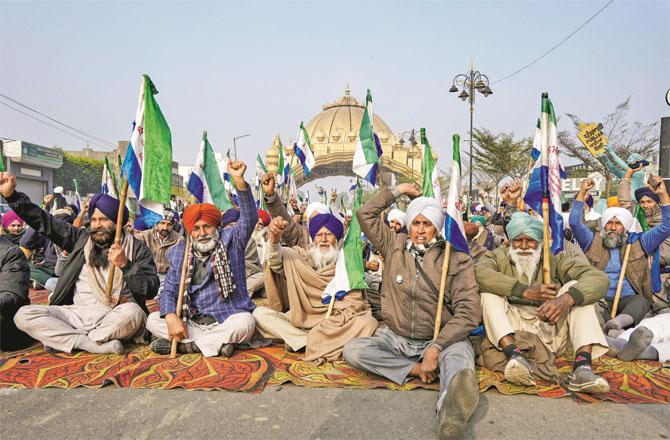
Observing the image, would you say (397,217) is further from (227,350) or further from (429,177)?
(227,350)

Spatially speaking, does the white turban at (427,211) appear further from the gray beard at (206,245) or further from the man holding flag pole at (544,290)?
the gray beard at (206,245)

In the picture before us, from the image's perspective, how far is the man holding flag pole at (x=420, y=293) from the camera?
340 centimetres

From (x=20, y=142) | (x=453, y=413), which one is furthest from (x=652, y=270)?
(x=20, y=142)

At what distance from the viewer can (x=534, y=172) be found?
399cm

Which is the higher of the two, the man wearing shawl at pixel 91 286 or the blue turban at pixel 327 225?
the blue turban at pixel 327 225

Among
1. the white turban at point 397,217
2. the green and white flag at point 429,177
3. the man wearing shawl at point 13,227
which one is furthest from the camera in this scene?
the white turban at point 397,217

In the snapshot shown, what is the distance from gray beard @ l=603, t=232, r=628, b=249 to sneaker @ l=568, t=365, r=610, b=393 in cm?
220

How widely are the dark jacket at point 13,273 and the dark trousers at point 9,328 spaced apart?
5 centimetres

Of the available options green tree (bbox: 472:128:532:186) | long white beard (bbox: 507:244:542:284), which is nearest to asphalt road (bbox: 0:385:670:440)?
long white beard (bbox: 507:244:542:284)

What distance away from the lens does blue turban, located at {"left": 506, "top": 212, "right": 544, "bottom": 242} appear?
12.4 ft

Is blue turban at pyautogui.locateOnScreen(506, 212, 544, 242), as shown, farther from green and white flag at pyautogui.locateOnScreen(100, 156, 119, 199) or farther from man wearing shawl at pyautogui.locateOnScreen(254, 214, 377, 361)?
green and white flag at pyautogui.locateOnScreen(100, 156, 119, 199)

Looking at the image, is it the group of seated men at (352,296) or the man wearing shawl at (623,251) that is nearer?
the group of seated men at (352,296)

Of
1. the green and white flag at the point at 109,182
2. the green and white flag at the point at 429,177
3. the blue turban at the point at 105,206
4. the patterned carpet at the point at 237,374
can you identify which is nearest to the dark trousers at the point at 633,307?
the patterned carpet at the point at 237,374

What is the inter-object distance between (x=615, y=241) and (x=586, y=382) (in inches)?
94.1
